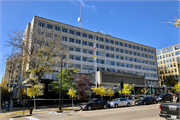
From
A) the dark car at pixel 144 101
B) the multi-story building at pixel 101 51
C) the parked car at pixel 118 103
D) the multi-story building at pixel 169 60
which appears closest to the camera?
the parked car at pixel 118 103

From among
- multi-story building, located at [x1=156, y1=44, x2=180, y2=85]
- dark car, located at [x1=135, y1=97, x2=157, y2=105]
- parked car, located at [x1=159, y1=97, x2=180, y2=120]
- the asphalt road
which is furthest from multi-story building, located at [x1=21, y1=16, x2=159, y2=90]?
parked car, located at [x1=159, y1=97, x2=180, y2=120]

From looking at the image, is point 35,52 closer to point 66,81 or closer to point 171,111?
point 66,81

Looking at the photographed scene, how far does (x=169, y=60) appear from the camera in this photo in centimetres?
9206

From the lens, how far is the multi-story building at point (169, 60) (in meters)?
87.2

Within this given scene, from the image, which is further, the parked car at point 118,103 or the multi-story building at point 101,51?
the multi-story building at point 101,51

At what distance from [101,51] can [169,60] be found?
61064 millimetres

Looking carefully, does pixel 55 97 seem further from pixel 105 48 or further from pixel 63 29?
pixel 105 48

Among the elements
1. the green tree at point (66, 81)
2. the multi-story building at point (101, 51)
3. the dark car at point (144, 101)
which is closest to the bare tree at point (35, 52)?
the green tree at point (66, 81)

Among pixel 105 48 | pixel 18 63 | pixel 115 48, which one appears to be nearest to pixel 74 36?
pixel 105 48

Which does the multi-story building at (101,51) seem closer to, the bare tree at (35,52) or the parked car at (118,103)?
the bare tree at (35,52)

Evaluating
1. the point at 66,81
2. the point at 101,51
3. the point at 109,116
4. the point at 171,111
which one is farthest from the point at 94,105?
the point at 101,51

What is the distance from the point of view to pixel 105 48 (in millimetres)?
56344

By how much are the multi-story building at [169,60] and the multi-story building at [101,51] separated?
86.1ft

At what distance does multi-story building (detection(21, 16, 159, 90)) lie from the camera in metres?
46.7
